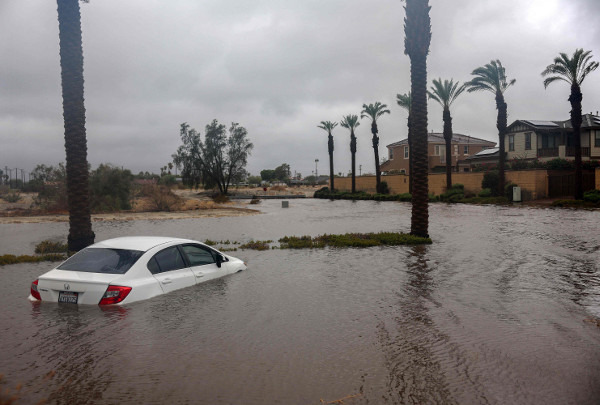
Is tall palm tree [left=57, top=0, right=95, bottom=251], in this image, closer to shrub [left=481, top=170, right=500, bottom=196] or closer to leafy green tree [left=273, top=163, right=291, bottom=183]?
shrub [left=481, top=170, right=500, bottom=196]

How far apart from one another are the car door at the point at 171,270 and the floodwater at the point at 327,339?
0.67ft

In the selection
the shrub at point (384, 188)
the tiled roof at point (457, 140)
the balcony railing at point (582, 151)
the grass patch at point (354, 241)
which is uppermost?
the tiled roof at point (457, 140)

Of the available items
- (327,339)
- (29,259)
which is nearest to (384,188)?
(29,259)

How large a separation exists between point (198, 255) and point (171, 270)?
1.21m

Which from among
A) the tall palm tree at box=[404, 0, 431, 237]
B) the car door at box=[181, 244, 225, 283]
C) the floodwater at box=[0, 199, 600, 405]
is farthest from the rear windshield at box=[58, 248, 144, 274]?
the tall palm tree at box=[404, 0, 431, 237]

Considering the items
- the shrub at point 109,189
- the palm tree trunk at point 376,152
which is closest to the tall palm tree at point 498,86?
the palm tree trunk at point 376,152

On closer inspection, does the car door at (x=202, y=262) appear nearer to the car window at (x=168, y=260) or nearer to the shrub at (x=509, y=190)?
the car window at (x=168, y=260)

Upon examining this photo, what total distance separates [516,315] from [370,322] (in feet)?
8.39

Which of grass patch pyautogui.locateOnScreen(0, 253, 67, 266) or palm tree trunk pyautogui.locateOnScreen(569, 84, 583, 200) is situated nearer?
grass patch pyautogui.locateOnScreen(0, 253, 67, 266)

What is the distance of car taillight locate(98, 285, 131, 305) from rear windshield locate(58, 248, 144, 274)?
1.36 feet

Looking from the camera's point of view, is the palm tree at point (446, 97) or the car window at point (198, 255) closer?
the car window at point (198, 255)

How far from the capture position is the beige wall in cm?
4297

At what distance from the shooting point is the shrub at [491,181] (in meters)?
46.8

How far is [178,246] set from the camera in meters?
9.24
